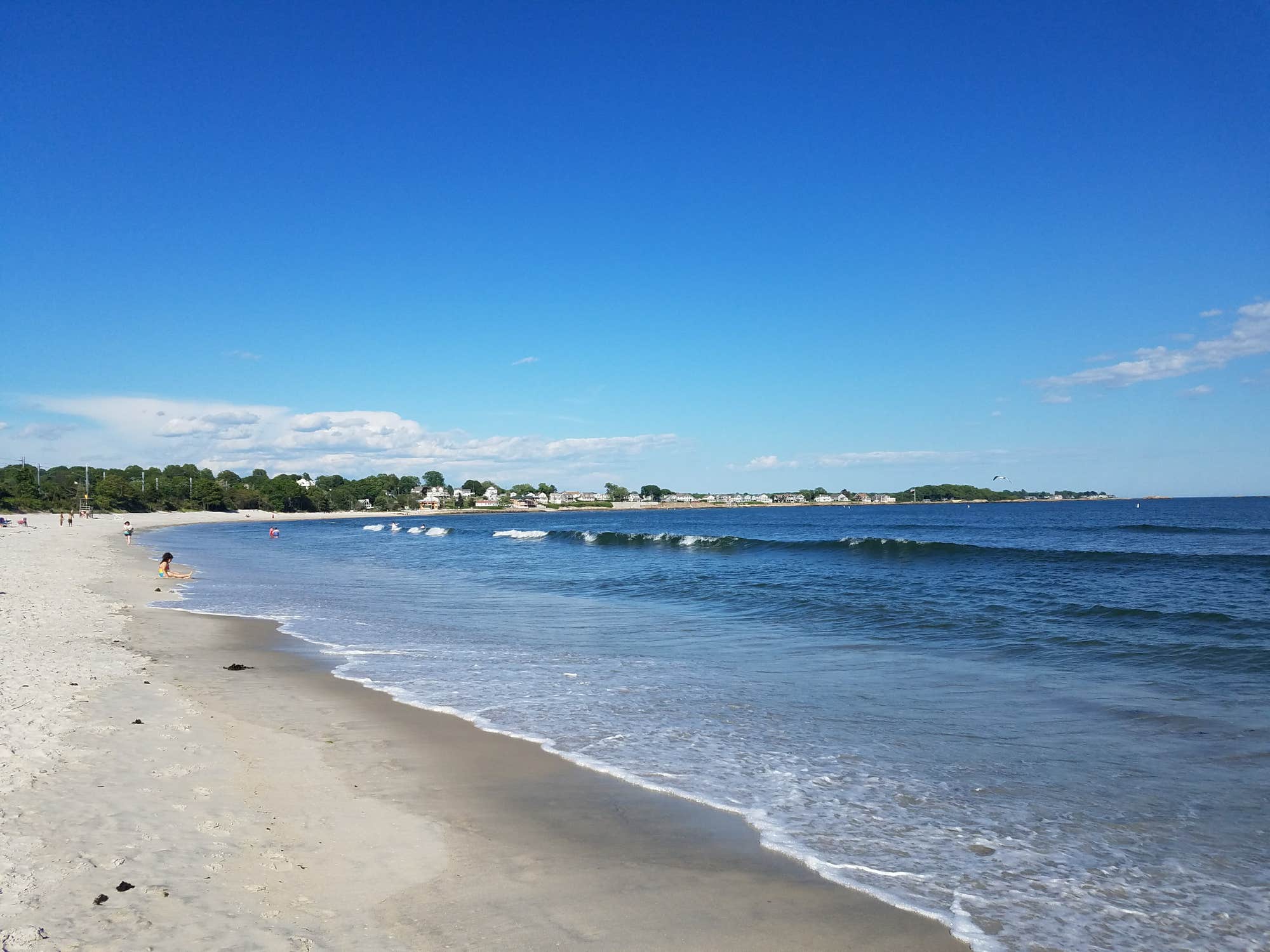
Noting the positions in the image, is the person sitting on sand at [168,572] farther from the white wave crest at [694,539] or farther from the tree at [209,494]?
the tree at [209,494]

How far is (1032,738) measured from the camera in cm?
867

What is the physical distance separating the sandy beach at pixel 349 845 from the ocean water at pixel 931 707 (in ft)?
1.93

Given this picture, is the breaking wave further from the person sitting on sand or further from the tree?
the tree

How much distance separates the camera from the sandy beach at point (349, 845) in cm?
434

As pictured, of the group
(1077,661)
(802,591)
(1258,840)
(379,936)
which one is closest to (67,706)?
(379,936)

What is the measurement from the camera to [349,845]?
219 inches

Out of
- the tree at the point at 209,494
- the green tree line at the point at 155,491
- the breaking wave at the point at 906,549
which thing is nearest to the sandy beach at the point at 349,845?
the breaking wave at the point at 906,549

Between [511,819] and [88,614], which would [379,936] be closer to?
[511,819]

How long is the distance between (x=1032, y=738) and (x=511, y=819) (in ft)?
19.8

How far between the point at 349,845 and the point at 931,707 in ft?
24.8

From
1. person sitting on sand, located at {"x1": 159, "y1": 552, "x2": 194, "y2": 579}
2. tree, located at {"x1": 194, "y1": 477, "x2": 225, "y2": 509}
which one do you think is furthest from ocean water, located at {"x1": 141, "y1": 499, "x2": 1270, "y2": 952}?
tree, located at {"x1": 194, "y1": 477, "x2": 225, "y2": 509}

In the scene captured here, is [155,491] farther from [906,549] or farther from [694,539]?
[906,549]

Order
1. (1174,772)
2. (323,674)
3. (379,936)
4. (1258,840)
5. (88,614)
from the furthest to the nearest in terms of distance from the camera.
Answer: (88,614) → (323,674) → (1174,772) → (1258,840) → (379,936)

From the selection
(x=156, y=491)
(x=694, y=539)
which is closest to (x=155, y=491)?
(x=156, y=491)
